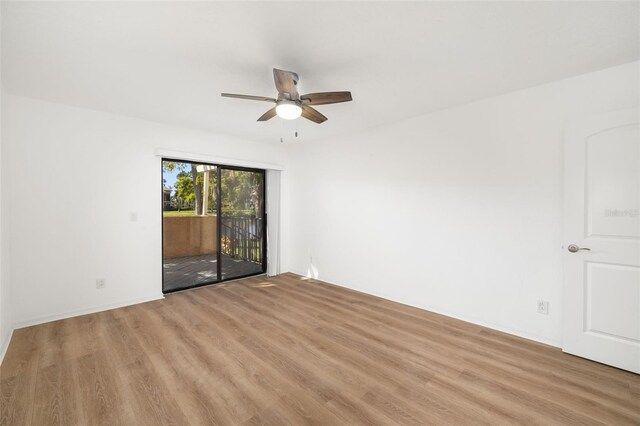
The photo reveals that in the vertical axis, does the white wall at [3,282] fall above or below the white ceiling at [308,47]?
below

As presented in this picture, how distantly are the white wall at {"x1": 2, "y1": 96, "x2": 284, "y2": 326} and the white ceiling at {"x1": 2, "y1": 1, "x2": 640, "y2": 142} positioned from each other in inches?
16.7

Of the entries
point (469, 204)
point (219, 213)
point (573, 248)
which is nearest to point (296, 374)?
point (469, 204)

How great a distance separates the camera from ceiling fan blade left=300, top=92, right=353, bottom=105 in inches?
89.1

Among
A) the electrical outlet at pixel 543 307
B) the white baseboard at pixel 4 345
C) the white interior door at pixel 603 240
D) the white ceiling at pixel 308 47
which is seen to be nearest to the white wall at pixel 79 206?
the white baseboard at pixel 4 345

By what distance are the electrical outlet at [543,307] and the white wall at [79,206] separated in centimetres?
463

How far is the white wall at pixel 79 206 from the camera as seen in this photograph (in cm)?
293

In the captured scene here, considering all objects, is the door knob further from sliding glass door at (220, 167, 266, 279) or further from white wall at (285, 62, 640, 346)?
sliding glass door at (220, 167, 266, 279)


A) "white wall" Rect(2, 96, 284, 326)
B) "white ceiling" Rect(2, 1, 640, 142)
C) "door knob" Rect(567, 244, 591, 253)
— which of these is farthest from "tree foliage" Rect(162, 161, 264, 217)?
"door knob" Rect(567, 244, 591, 253)

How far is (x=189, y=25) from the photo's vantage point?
181 cm

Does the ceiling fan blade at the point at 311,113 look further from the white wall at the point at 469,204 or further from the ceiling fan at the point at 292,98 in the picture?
the white wall at the point at 469,204

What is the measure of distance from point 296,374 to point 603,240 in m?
2.82

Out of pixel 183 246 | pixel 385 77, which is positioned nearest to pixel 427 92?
pixel 385 77

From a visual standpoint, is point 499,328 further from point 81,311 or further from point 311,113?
point 81,311

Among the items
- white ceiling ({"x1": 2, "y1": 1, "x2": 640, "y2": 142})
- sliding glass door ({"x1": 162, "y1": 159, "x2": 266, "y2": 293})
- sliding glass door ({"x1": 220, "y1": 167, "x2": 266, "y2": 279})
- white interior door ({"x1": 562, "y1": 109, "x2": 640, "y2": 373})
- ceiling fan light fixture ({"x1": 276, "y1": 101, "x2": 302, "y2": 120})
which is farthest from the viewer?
sliding glass door ({"x1": 220, "y1": 167, "x2": 266, "y2": 279})
